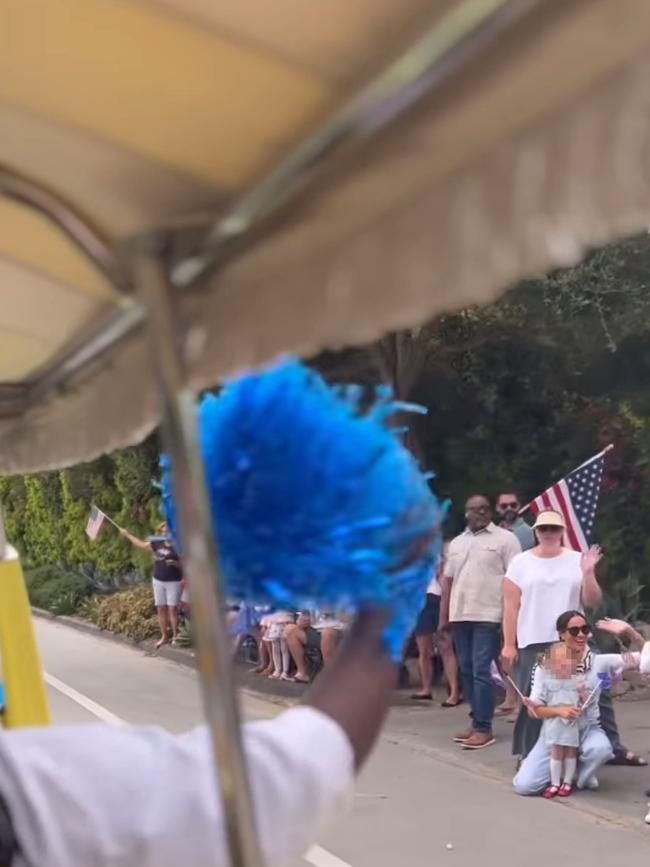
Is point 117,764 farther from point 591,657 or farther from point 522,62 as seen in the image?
point 591,657

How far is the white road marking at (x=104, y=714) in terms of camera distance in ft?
18.3

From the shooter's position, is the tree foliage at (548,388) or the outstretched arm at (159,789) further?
the tree foliage at (548,388)

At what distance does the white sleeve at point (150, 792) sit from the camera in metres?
1.02

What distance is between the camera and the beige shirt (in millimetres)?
7824

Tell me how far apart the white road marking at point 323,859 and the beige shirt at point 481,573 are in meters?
2.46

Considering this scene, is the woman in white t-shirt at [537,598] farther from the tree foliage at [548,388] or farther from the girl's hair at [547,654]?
the tree foliage at [548,388]

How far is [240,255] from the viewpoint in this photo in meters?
1.20

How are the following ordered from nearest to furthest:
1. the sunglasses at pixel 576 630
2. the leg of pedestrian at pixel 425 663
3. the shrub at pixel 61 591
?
the sunglasses at pixel 576 630 → the leg of pedestrian at pixel 425 663 → the shrub at pixel 61 591

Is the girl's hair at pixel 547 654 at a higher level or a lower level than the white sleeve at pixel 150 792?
lower

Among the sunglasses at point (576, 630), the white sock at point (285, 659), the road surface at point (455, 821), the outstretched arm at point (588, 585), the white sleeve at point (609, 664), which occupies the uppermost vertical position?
the outstretched arm at point (588, 585)

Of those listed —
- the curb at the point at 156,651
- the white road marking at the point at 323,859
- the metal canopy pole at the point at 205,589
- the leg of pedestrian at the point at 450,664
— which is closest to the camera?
the metal canopy pole at the point at 205,589

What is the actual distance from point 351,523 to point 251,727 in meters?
0.23

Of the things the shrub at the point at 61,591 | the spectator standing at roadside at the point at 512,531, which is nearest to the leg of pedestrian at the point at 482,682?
the spectator standing at roadside at the point at 512,531

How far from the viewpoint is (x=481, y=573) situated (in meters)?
7.84
